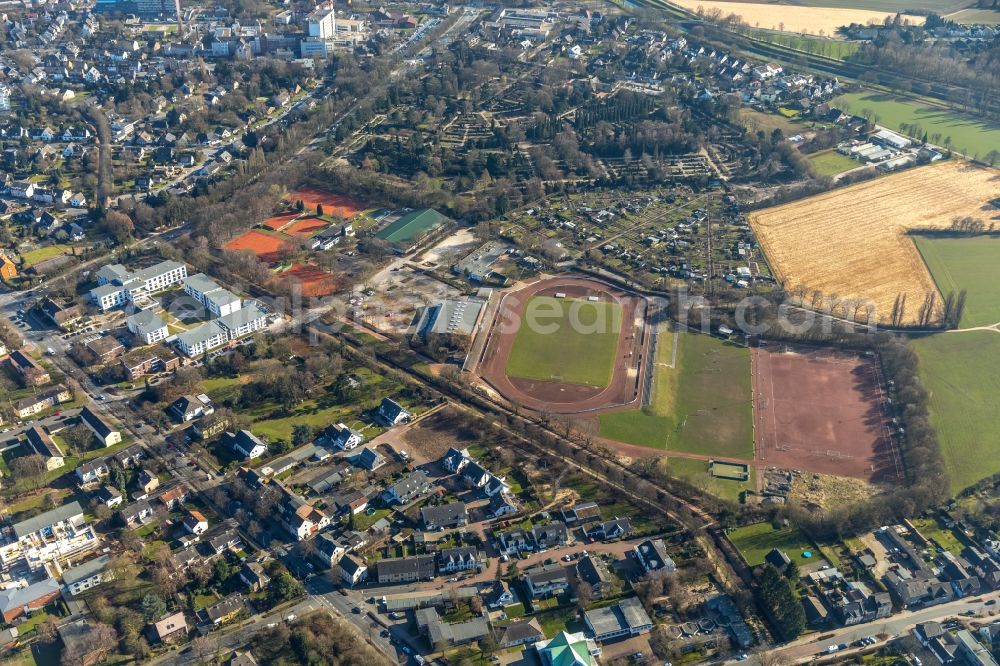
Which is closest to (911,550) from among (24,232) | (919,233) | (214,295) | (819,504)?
(819,504)

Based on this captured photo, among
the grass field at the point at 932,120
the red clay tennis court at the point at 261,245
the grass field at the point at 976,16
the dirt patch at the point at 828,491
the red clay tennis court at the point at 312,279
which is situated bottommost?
the dirt patch at the point at 828,491

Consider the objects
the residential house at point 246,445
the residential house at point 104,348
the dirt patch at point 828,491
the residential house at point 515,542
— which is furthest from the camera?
the residential house at point 104,348

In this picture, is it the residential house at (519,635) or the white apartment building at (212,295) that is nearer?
the residential house at (519,635)

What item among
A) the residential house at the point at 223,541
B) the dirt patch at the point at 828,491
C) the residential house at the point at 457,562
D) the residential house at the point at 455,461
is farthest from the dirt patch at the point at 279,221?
the dirt patch at the point at 828,491

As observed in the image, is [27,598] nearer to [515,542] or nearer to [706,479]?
[515,542]

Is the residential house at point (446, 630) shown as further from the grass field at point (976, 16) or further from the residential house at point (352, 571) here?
the grass field at point (976, 16)

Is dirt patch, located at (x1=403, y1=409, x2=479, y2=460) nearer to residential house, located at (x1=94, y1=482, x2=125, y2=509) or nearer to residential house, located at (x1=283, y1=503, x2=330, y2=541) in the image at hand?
residential house, located at (x1=283, y1=503, x2=330, y2=541)

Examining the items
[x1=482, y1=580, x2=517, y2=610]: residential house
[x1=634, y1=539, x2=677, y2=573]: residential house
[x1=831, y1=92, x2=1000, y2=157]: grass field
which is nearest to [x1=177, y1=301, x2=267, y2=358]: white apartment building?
[x1=482, y1=580, x2=517, y2=610]: residential house
